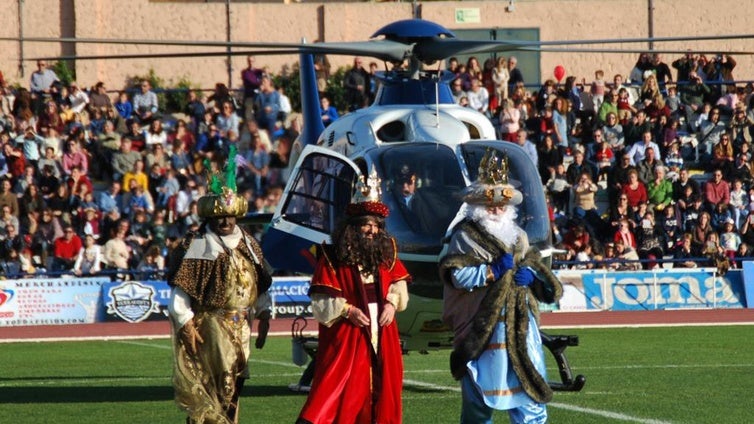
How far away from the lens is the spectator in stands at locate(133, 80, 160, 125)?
101 feet

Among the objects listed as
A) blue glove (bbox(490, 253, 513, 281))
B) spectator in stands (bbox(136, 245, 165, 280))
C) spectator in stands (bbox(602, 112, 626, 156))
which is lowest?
spectator in stands (bbox(136, 245, 165, 280))

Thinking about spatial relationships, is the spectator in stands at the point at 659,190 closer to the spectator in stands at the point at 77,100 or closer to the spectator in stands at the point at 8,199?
the spectator in stands at the point at 77,100

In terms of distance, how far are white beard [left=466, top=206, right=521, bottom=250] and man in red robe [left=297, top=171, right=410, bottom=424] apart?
24.5 inches

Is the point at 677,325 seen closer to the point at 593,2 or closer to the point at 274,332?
the point at 274,332

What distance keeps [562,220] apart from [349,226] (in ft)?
61.5

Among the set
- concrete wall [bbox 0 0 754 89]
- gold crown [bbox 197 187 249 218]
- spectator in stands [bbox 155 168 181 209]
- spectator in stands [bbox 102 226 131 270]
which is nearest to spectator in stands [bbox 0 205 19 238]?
spectator in stands [bbox 102 226 131 270]

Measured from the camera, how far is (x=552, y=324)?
2386 centimetres

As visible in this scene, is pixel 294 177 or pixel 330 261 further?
pixel 294 177

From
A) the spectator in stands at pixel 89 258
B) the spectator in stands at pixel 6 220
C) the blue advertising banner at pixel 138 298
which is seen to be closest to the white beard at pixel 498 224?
the blue advertising banner at pixel 138 298

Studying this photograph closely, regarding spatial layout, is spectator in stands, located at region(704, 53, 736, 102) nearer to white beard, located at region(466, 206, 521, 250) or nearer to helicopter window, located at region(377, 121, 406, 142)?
helicopter window, located at region(377, 121, 406, 142)

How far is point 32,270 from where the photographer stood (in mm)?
26047

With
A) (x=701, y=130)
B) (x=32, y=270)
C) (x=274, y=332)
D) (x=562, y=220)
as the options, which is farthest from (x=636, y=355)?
(x=701, y=130)

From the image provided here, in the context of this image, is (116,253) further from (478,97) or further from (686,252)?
(686,252)

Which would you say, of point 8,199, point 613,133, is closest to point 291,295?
point 8,199
